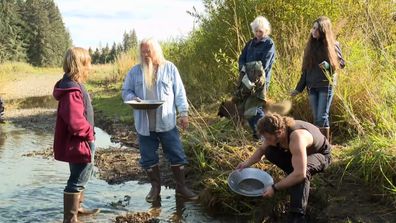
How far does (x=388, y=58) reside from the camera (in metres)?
6.07

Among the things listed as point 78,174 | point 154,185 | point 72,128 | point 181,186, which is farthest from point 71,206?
point 181,186

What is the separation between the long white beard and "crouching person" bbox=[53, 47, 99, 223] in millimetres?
943

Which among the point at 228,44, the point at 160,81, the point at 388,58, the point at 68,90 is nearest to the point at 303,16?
the point at 228,44

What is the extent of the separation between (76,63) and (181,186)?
2132mm

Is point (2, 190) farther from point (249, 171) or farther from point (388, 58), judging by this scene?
point (388, 58)

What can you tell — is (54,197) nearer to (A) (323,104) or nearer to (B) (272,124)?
(B) (272,124)

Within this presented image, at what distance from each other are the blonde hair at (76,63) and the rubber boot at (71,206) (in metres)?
1.19

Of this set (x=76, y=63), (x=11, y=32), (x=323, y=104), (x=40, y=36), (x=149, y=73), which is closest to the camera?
(x=76, y=63)

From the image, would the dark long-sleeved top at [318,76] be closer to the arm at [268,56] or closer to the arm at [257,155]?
the arm at [268,56]

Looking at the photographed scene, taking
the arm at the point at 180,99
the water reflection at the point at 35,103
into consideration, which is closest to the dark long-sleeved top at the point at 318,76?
the arm at the point at 180,99

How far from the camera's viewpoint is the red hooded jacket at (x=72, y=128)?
4684 millimetres

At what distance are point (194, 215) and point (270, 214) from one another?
34.3 inches

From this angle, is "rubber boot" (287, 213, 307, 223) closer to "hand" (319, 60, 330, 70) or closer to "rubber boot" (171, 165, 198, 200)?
"rubber boot" (171, 165, 198, 200)

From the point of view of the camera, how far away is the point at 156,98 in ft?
18.9
